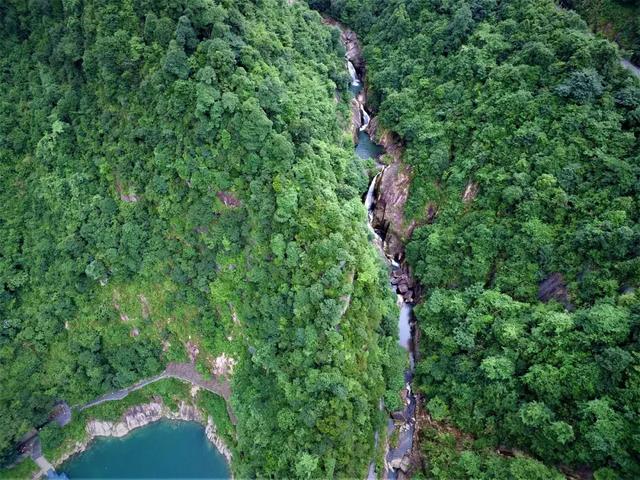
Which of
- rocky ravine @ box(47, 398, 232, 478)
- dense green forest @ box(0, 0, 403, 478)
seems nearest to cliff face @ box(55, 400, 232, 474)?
rocky ravine @ box(47, 398, 232, 478)

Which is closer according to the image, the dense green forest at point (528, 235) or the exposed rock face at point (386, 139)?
the dense green forest at point (528, 235)

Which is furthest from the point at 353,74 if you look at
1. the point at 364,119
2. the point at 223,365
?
the point at 223,365

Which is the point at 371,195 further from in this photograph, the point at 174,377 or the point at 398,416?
the point at 174,377

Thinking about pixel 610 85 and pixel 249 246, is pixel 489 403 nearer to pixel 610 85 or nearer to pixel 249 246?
pixel 249 246

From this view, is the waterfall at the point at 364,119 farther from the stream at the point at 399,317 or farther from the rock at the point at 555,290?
the rock at the point at 555,290

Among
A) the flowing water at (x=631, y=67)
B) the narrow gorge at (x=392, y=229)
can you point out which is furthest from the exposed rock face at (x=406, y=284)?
the flowing water at (x=631, y=67)
